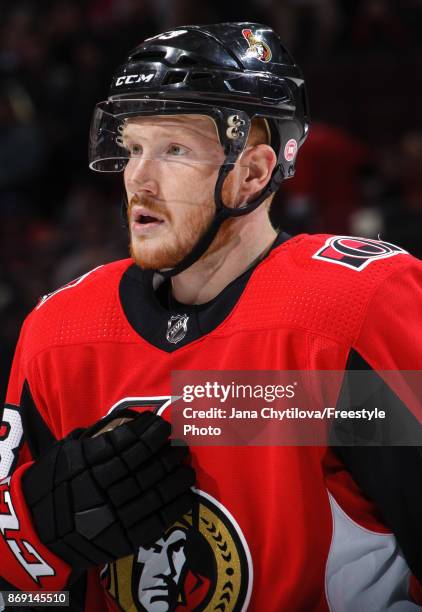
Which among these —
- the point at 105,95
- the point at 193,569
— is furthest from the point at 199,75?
the point at 105,95

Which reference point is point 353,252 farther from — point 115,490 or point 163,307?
point 115,490

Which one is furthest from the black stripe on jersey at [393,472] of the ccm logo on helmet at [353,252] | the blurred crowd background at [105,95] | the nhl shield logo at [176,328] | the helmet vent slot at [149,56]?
the blurred crowd background at [105,95]

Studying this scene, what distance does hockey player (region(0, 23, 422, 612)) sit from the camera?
69.9 inches

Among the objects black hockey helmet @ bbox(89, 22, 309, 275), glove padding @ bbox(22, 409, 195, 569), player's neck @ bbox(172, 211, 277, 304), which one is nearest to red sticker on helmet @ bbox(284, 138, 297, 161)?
black hockey helmet @ bbox(89, 22, 309, 275)

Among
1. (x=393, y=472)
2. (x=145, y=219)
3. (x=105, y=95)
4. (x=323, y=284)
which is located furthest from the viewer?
(x=105, y=95)

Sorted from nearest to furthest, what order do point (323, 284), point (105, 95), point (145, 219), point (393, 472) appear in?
point (393, 472), point (323, 284), point (145, 219), point (105, 95)

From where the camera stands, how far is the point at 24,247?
5.04 m

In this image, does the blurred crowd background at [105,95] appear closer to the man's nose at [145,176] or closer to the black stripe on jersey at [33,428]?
the black stripe on jersey at [33,428]

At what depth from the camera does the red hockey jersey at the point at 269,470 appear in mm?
1771

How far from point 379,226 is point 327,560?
2.61 m

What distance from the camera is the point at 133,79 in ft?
6.37

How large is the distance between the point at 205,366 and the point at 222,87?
51cm

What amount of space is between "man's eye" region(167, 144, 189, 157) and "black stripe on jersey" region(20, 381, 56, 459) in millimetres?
532

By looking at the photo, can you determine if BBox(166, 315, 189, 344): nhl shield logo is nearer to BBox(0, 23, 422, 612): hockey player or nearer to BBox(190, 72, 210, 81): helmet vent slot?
BBox(0, 23, 422, 612): hockey player
